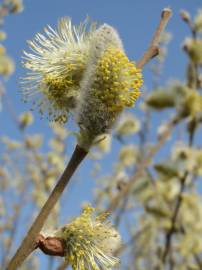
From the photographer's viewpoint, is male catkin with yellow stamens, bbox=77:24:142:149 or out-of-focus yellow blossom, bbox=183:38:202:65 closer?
male catkin with yellow stamens, bbox=77:24:142:149

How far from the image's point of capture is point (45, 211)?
715mm

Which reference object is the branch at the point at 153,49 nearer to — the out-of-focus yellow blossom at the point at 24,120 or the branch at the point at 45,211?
the branch at the point at 45,211

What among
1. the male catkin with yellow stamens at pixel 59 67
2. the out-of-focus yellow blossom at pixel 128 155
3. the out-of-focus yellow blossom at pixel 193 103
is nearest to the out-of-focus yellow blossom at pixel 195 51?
the out-of-focus yellow blossom at pixel 193 103

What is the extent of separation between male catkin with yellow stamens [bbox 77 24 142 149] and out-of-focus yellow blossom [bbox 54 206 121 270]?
18 cm

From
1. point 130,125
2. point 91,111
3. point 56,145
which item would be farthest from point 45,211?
point 56,145

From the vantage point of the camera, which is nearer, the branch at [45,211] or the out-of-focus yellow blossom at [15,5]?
the branch at [45,211]

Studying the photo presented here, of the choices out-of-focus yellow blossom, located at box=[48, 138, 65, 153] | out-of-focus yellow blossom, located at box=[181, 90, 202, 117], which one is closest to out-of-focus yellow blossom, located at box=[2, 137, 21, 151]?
out-of-focus yellow blossom, located at box=[48, 138, 65, 153]

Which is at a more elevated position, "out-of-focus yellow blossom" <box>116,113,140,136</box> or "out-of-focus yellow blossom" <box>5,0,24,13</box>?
"out-of-focus yellow blossom" <box>5,0,24,13</box>

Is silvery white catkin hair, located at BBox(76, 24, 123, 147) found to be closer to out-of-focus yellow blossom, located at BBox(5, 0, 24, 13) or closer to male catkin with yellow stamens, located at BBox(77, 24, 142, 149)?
male catkin with yellow stamens, located at BBox(77, 24, 142, 149)

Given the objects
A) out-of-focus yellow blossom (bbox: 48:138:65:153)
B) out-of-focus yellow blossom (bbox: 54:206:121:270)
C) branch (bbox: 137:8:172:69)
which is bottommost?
out-of-focus yellow blossom (bbox: 54:206:121:270)

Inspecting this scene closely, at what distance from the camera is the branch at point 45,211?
72 cm

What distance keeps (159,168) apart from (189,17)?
1.97 ft

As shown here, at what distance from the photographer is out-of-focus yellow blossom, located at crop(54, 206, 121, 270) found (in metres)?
0.87

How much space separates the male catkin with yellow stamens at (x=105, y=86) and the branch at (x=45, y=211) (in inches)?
1.2
